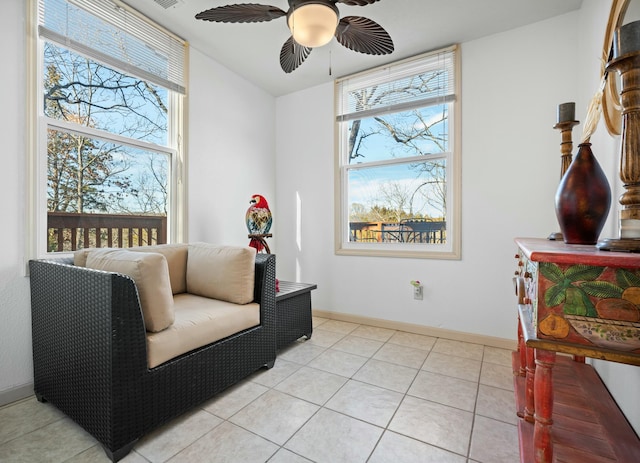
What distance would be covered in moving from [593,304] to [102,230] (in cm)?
274

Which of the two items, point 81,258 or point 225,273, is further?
point 225,273

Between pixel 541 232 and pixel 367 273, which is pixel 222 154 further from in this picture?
pixel 541 232

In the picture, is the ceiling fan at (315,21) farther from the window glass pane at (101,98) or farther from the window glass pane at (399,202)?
the window glass pane at (399,202)

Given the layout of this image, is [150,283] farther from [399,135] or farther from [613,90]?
[399,135]

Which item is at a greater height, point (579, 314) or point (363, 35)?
point (363, 35)

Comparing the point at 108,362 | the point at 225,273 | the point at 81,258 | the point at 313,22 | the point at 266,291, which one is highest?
the point at 313,22

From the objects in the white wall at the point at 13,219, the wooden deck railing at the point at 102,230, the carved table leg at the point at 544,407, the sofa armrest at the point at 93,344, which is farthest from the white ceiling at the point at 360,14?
the carved table leg at the point at 544,407

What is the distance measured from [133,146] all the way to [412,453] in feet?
8.96

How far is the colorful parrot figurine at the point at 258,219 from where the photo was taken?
286cm

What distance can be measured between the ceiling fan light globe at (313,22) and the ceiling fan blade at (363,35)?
205 millimetres

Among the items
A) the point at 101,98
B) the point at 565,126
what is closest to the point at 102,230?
the point at 101,98

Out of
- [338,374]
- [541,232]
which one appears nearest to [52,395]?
[338,374]

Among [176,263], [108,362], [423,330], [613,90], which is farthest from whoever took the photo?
[423,330]

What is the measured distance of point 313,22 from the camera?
163cm
